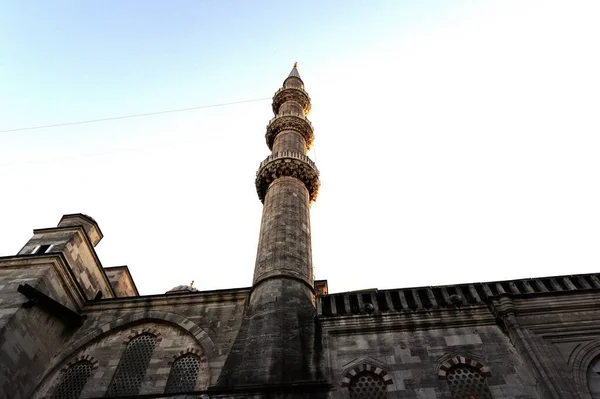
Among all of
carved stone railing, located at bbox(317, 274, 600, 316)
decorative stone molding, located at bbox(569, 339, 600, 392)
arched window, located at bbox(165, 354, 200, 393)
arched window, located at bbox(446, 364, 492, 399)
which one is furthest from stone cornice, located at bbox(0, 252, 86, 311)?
decorative stone molding, located at bbox(569, 339, 600, 392)

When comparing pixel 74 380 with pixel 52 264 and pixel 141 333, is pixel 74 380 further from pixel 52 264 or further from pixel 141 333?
pixel 52 264

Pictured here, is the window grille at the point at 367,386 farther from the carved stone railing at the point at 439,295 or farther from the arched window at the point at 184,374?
the arched window at the point at 184,374

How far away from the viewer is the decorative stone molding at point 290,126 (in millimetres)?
21141

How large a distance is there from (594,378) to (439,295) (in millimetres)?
3642

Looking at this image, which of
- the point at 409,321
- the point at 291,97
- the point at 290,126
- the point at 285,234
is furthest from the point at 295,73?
the point at 409,321

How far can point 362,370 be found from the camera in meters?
9.75

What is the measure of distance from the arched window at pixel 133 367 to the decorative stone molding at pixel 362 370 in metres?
5.29

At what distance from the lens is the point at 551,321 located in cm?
1002

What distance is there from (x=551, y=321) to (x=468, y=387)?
2538 mm

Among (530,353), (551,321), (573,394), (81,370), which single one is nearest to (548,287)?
(551,321)

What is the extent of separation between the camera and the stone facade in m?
9.29

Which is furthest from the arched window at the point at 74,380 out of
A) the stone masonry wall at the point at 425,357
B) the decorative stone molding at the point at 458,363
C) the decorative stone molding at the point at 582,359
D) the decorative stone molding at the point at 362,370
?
the decorative stone molding at the point at 582,359

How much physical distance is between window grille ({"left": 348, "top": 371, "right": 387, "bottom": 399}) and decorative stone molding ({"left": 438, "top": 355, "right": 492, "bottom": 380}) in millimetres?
1240

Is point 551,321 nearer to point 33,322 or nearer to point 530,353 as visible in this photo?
point 530,353
